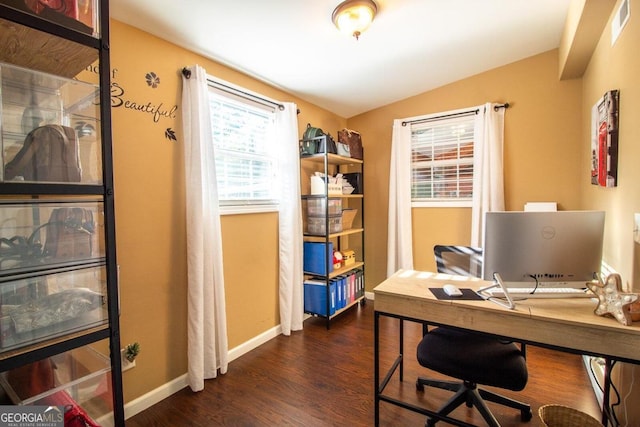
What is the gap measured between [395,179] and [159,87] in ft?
8.34

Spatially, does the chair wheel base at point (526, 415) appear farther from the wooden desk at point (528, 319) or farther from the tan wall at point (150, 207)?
the tan wall at point (150, 207)

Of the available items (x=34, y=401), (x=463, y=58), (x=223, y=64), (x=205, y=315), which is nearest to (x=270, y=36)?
(x=223, y=64)

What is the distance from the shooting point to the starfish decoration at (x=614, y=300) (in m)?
1.21

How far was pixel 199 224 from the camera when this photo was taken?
2.08 metres

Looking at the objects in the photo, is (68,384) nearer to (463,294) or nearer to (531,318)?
(463,294)

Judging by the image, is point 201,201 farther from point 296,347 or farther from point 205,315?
point 296,347

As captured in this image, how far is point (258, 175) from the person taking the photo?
112 inches

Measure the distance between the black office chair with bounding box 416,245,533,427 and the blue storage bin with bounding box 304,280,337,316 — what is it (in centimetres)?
125

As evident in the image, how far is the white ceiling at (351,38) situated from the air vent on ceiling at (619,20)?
473 millimetres

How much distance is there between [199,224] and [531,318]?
194 cm

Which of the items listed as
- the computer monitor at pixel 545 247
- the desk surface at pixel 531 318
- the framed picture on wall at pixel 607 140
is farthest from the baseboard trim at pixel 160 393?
the framed picture on wall at pixel 607 140

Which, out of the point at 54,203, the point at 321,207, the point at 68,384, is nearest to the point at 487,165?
the point at 321,207

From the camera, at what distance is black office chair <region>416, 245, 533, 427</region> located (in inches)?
58.9

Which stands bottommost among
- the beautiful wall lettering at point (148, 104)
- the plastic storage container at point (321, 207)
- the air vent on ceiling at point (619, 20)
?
the plastic storage container at point (321, 207)
